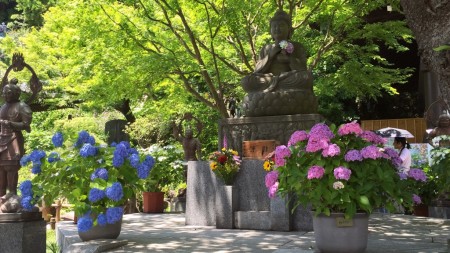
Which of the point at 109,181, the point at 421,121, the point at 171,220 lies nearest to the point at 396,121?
the point at 421,121

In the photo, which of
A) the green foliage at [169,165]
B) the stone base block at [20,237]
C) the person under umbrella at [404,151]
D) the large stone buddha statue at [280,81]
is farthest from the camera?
the green foliage at [169,165]

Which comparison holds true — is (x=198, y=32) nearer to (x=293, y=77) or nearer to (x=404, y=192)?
(x=293, y=77)

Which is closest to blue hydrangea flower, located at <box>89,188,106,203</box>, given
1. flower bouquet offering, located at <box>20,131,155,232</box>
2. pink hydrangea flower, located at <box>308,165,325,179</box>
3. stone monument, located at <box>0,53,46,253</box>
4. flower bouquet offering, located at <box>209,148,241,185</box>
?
flower bouquet offering, located at <box>20,131,155,232</box>

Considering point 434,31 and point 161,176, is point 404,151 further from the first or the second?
point 161,176

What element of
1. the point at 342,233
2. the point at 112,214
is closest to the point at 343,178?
the point at 342,233

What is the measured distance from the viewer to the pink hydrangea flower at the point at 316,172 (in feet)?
13.2

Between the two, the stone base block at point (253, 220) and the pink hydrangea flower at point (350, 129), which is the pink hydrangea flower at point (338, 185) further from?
the stone base block at point (253, 220)

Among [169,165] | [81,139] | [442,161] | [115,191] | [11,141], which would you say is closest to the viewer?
[115,191]

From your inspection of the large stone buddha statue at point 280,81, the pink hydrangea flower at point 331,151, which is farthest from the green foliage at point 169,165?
the pink hydrangea flower at point 331,151

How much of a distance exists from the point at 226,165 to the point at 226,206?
1.82 ft

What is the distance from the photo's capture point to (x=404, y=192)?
4180mm

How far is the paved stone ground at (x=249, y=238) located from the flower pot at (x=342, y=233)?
0.30 metres

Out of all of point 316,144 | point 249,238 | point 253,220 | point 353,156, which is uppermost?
point 316,144

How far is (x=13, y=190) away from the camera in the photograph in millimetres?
5828
